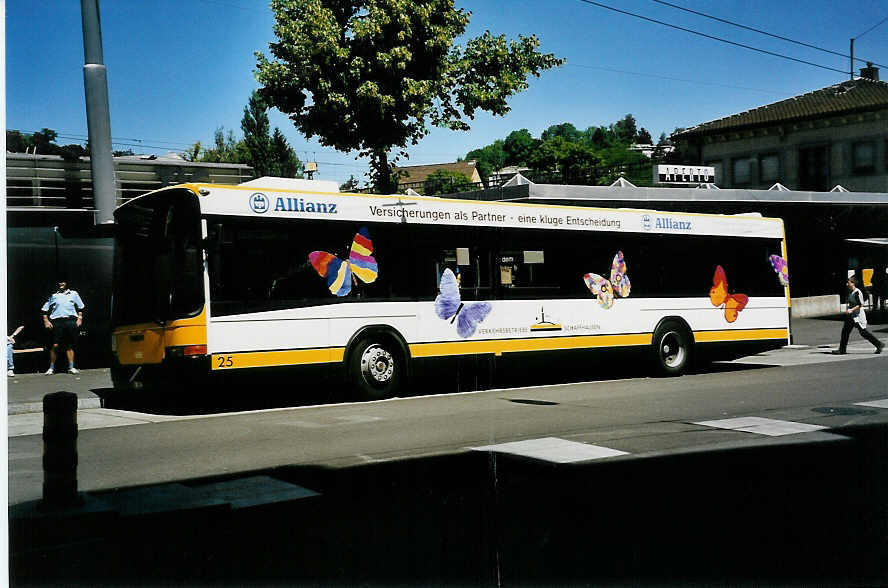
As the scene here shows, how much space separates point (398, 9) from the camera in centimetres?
2253

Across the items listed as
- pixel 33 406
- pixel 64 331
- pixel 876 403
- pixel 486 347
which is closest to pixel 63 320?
Answer: pixel 64 331

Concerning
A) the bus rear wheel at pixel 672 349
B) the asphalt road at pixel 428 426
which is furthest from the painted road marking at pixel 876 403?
the bus rear wheel at pixel 672 349

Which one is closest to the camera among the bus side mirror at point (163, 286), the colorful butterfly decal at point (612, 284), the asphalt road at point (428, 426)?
the asphalt road at point (428, 426)

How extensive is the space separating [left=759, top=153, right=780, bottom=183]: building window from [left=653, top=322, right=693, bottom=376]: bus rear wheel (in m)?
Result: 27.7

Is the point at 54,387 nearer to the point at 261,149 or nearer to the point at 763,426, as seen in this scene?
the point at 763,426

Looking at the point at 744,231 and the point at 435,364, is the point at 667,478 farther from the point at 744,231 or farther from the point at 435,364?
the point at 744,231

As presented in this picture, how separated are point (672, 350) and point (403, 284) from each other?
6287 mm

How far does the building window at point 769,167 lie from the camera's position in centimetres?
4247

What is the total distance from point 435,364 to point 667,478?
25.0 ft

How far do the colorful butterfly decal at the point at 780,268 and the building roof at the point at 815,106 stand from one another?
21488 millimetres

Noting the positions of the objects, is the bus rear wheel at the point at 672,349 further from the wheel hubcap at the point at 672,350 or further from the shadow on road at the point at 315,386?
the shadow on road at the point at 315,386

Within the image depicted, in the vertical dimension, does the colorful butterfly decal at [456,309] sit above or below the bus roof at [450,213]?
below

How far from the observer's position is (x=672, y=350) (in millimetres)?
17594

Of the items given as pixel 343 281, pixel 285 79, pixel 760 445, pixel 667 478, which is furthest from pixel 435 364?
pixel 285 79
